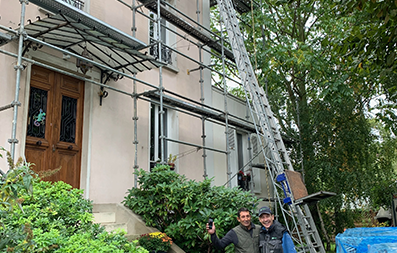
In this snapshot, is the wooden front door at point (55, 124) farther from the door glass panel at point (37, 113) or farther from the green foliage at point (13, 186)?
the green foliage at point (13, 186)

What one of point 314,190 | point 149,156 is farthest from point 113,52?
point 314,190

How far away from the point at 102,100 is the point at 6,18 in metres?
2.49

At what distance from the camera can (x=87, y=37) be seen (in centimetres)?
729

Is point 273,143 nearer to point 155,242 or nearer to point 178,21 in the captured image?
point 178,21

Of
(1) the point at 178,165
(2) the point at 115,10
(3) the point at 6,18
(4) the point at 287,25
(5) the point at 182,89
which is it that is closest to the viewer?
(3) the point at 6,18

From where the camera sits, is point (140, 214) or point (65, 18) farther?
point (140, 214)

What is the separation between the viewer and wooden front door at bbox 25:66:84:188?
283 inches

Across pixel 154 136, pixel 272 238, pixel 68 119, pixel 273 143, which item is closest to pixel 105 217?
pixel 68 119

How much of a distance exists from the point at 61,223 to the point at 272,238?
279cm

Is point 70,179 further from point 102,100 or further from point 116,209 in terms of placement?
point 102,100

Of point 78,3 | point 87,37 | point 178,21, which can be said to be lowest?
point 87,37

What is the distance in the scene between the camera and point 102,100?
8.40m

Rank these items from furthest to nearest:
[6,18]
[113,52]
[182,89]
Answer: [182,89] < [113,52] < [6,18]

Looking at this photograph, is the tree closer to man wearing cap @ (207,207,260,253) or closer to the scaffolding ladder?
the scaffolding ladder
